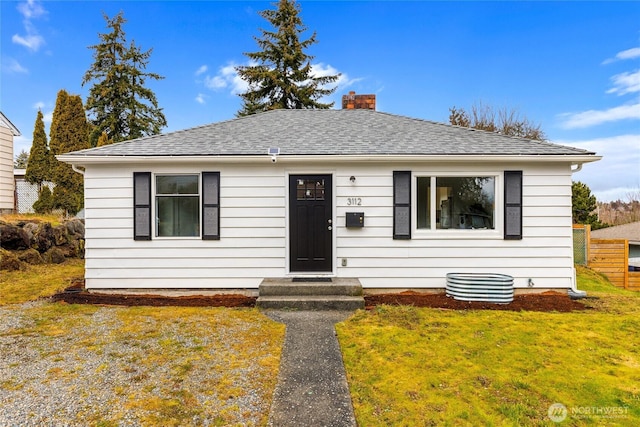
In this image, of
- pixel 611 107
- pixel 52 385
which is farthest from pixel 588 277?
pixel 611 107

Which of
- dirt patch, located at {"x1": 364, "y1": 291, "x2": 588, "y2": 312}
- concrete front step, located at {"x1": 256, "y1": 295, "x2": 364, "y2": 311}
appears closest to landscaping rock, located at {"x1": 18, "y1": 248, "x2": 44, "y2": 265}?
concrete front step, located at {"x1": 256, "y1": 295, "x2": 364, "y2": 311}

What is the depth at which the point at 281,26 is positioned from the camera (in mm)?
18938

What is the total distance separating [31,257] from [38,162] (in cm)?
765

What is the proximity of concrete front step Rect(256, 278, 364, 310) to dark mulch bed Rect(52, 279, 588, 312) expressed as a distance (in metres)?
0.30

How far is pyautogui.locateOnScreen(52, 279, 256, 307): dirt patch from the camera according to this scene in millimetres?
5430

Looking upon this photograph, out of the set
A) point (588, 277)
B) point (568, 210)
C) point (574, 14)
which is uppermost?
point (574, 14)

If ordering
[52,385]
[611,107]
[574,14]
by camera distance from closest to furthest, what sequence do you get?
[52,385] < [574,14] < [611,107]

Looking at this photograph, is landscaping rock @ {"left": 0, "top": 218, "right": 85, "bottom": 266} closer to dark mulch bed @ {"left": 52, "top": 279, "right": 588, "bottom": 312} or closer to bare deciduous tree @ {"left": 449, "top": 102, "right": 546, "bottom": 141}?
dark mulch bed @ {"left": 52, "top": 279, "right": 588, "bottom": 312}

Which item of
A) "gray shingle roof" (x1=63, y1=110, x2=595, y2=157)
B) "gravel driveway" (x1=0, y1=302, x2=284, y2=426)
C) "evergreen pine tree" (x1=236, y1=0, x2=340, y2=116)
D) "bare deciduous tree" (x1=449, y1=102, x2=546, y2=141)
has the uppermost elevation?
"evergreen pine tree" (x1=236, y1=0, x2=340, y2=116)

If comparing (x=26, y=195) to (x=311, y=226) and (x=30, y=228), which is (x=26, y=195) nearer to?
(x=30, y=228)

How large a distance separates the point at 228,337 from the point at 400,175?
155 inches

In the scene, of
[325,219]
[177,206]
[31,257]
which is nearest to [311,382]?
[325,219]

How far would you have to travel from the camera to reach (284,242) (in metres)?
5.95

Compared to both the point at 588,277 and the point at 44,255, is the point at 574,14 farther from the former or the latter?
the point at 44,255
